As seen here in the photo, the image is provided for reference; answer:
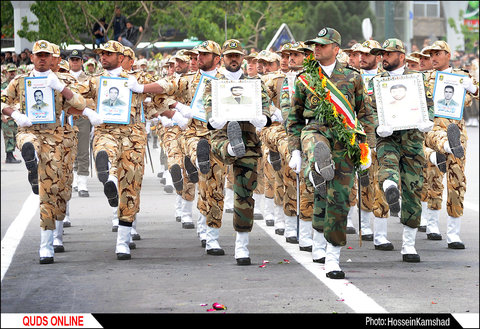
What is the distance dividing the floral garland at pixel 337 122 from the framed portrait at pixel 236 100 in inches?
44.1

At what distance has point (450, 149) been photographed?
12.8m

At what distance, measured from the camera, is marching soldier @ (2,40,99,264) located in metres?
11.9

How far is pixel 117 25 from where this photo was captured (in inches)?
950

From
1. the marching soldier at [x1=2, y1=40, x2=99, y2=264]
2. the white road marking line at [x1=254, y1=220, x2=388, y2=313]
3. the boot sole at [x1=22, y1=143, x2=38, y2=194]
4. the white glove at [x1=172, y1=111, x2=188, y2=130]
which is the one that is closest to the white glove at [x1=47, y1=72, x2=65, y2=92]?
the marching soldier at [x1=2, y1=40, x2=99, y2=264]

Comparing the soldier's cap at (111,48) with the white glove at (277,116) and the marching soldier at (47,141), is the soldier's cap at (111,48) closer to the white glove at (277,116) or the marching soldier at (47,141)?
the marching soldier at (47,141)

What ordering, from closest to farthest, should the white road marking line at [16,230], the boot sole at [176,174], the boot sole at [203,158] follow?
the boot sole at [203,158], the white road marking line at [16,230], the boot sole at [176,174]

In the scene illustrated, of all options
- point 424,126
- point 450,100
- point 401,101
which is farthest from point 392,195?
point 450,100

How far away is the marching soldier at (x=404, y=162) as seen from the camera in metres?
11.8

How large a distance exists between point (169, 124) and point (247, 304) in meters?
6.71

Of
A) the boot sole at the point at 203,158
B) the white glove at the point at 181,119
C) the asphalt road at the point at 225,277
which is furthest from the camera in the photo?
the white glove at the point at 181,119

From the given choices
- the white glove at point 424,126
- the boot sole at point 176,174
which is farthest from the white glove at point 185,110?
the white glove at point 424,126

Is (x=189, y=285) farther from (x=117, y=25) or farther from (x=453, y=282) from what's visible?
(x=117, y=25)

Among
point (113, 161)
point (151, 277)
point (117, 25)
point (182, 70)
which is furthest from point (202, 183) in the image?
point (117, 25)

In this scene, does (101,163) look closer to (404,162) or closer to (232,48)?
(232,48)
